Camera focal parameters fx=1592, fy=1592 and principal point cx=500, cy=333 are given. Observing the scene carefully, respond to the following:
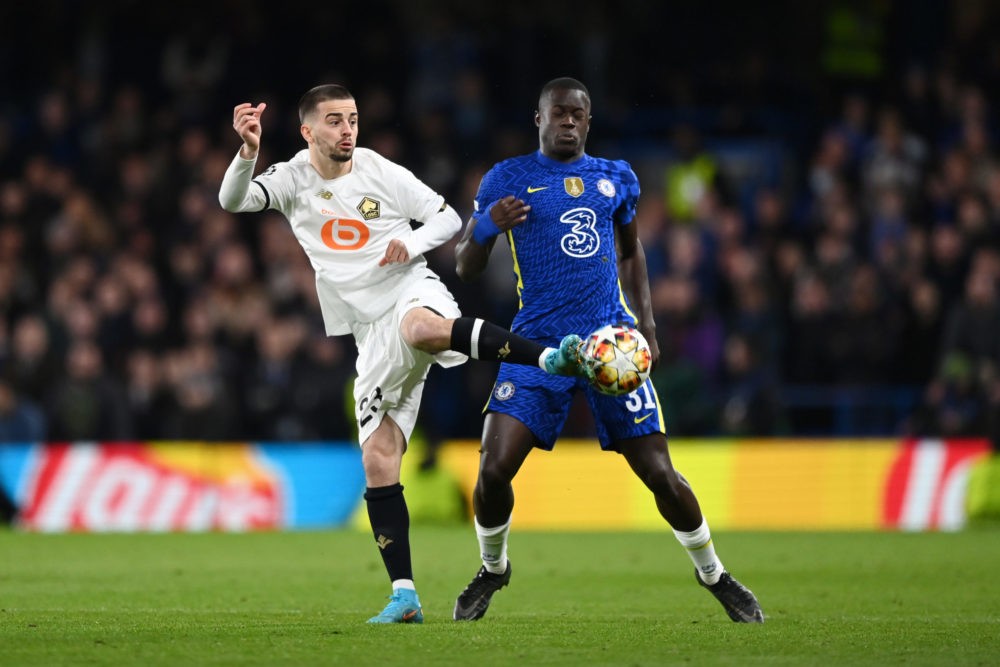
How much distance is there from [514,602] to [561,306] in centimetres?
201

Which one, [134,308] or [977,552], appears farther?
[134,308]

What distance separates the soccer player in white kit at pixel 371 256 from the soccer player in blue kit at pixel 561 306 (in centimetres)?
30

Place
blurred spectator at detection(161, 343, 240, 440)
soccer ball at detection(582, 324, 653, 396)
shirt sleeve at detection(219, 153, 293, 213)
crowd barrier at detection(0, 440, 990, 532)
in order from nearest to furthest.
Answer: soccer ball at detection(582, 324, 653, 396) < shirt sleeve at detection(219, 153, 293, 213) < crowd barrier at detection(0, 440, 990, 532) < blurred spectator at detection(161, 343, 240, 440)

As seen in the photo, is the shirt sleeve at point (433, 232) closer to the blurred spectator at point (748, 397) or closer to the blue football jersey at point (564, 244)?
the blue football jersey at point (564, 244)

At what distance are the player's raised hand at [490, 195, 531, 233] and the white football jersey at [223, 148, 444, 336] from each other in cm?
47

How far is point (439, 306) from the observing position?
299 inches

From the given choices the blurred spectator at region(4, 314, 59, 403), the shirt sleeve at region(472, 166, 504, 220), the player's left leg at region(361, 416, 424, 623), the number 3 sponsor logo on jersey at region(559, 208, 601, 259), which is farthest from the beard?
the blurred spectator at region(4, 314, 59, 403)

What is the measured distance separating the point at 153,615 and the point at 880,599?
3960mm

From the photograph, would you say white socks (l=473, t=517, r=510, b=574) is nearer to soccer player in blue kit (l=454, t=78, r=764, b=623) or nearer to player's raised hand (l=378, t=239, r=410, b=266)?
soccer player in blue kit (l=454, t=78, r=764, b=623)

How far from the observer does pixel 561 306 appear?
7652mm

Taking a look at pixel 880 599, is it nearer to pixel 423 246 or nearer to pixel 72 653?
pixel 423 246

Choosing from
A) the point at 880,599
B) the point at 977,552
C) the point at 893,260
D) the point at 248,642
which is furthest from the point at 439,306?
the point at 893,260

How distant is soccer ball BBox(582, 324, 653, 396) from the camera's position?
6.97m

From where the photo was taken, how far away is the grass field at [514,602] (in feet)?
20.4
